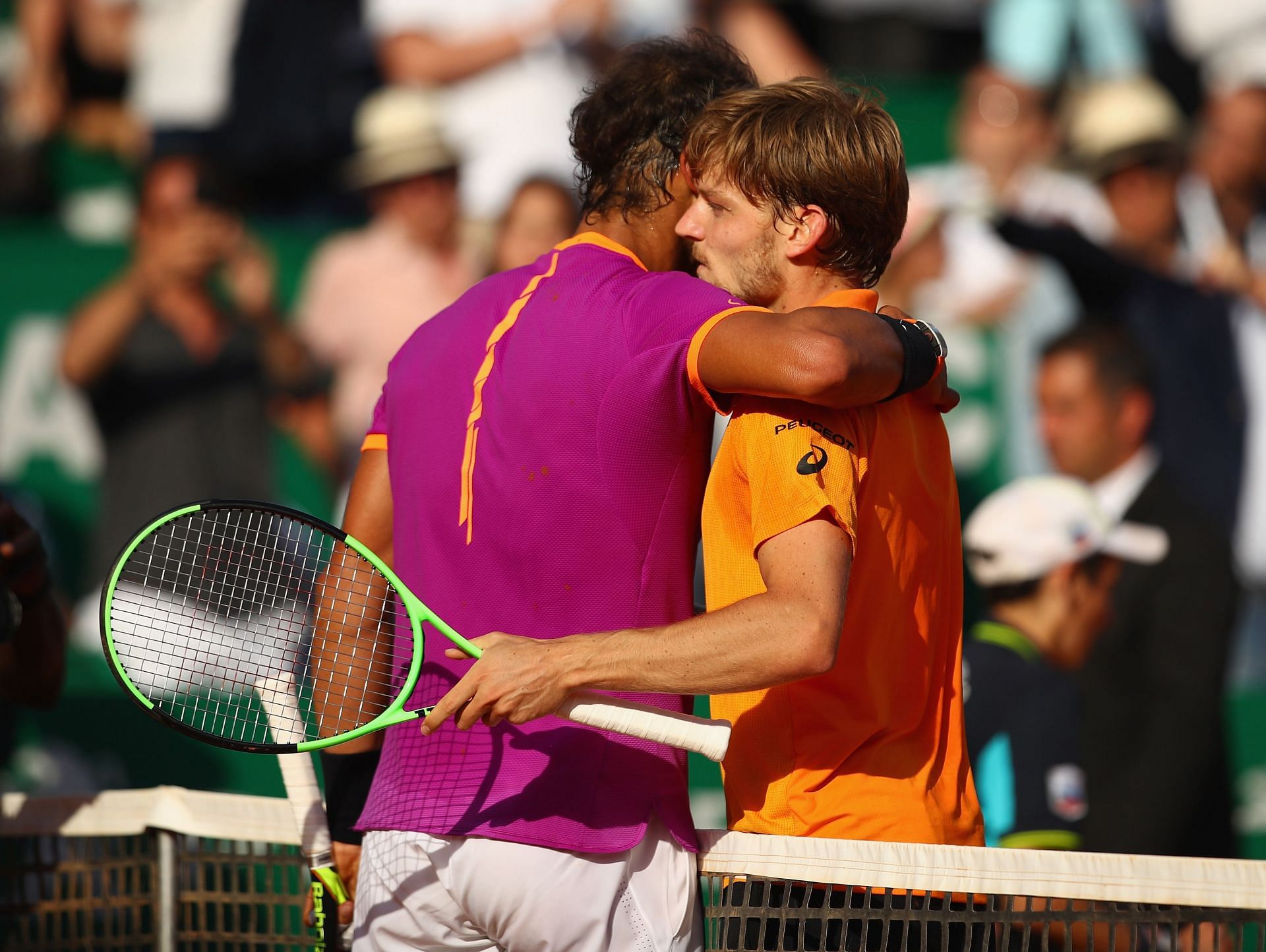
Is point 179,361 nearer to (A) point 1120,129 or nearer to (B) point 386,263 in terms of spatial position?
(B) point 386,263

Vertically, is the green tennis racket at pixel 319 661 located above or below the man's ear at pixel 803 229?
below

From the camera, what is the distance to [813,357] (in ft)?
7.06

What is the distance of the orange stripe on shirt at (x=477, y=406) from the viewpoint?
246 centimetres

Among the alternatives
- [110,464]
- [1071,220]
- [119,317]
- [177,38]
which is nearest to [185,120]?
[177,38]

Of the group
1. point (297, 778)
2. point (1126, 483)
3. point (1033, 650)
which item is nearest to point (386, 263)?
point (1126, 483)

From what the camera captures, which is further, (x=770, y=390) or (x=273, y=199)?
(x=273, y=199)

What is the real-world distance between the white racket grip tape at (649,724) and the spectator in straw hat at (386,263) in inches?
178

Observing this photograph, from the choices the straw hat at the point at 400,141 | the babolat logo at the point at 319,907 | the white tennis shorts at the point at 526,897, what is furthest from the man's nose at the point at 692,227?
the straw hat at the point at 400,141

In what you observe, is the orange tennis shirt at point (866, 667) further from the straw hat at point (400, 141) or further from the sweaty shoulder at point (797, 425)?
the straw hat at point (400, 141)

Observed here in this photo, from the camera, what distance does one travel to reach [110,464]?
669 cm

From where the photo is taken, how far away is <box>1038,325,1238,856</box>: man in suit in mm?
5875

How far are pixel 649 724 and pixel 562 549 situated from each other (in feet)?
1.04

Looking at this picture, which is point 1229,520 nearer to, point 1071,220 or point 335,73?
point 1071,220

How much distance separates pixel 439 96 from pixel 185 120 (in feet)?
4.12
